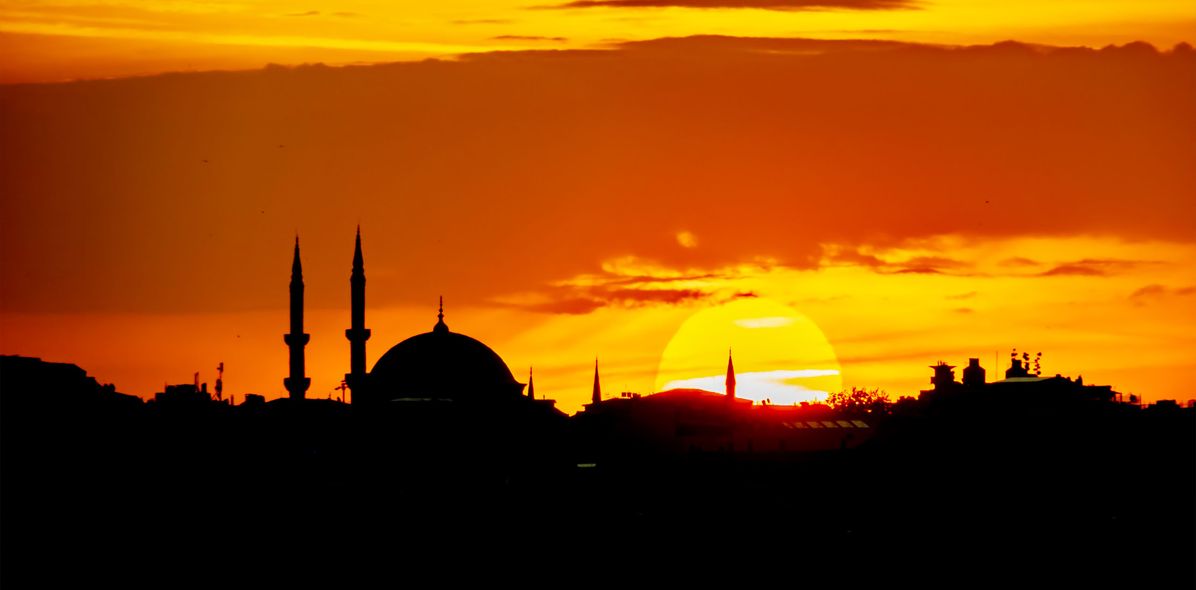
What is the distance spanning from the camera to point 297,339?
99.5 metres

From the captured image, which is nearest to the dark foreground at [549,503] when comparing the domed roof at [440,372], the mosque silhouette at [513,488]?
the mosque silhouette at [513,488]

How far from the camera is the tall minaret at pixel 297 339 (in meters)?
99.5

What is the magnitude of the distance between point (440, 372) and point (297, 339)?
43.6 ft

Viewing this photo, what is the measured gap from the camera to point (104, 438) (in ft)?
281

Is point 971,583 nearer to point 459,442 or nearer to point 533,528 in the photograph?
point 533,528

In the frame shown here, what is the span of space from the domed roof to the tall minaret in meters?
8.23

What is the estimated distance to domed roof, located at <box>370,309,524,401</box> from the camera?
366 ft

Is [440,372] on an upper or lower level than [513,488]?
upper

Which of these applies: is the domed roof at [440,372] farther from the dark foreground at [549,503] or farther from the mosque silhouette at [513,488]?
the dark foreground at [549,503]

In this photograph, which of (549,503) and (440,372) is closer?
(549,503)

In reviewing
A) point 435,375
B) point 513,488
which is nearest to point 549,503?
point 513,488

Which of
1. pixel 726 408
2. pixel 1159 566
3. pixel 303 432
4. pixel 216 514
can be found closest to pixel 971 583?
pixel 1159 566

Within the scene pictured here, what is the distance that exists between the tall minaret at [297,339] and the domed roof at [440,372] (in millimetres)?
8231

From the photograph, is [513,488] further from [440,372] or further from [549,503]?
[440,372]
